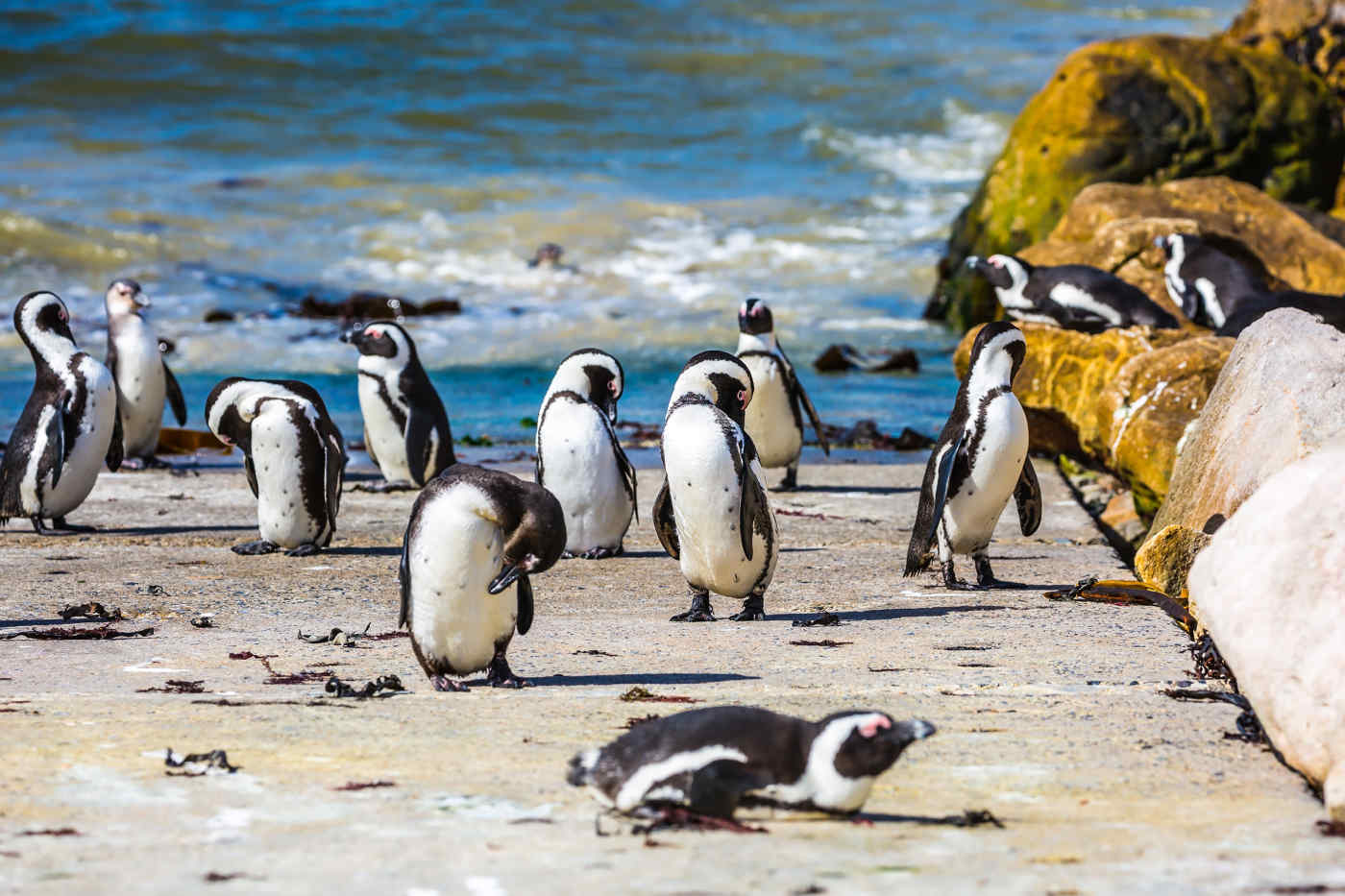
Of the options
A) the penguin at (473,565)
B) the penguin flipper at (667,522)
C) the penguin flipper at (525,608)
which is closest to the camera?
the penguin at (473,565)

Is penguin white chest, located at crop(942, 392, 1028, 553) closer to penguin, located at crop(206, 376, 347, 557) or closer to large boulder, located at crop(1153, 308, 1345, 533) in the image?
large boulder, located at crop(1153, 308, 1345, 533)

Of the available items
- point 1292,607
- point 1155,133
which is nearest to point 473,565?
point 1292,607

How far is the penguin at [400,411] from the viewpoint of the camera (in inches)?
374

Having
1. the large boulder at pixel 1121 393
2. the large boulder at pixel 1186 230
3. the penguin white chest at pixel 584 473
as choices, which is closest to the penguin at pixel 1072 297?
the large boulder at pixel 1121 393

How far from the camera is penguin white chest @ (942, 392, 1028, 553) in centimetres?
672

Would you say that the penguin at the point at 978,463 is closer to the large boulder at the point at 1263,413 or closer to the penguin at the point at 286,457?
the large boulder at the point at 1263,413

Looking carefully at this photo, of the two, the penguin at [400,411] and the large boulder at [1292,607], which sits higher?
the large boulder at [1292,607]

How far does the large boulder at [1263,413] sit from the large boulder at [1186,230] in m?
5.82

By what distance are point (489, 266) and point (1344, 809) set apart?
68.3 ft

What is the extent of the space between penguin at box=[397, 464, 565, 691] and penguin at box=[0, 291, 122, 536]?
412 cm

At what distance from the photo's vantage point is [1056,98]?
16.7m

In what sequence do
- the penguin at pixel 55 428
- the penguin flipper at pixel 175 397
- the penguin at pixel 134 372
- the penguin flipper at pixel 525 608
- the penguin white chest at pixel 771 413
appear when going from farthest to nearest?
the penguin flipper at pixel 175 397 < the penguin at pixel 134 372 < the penguin white chest at pixel 771 413 < the penguin at pixel 55 428 < the penguin flipper at pixel 525 608

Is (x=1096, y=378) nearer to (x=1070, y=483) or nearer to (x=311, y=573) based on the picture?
(x=1070, y=483)

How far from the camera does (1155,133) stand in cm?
1628
